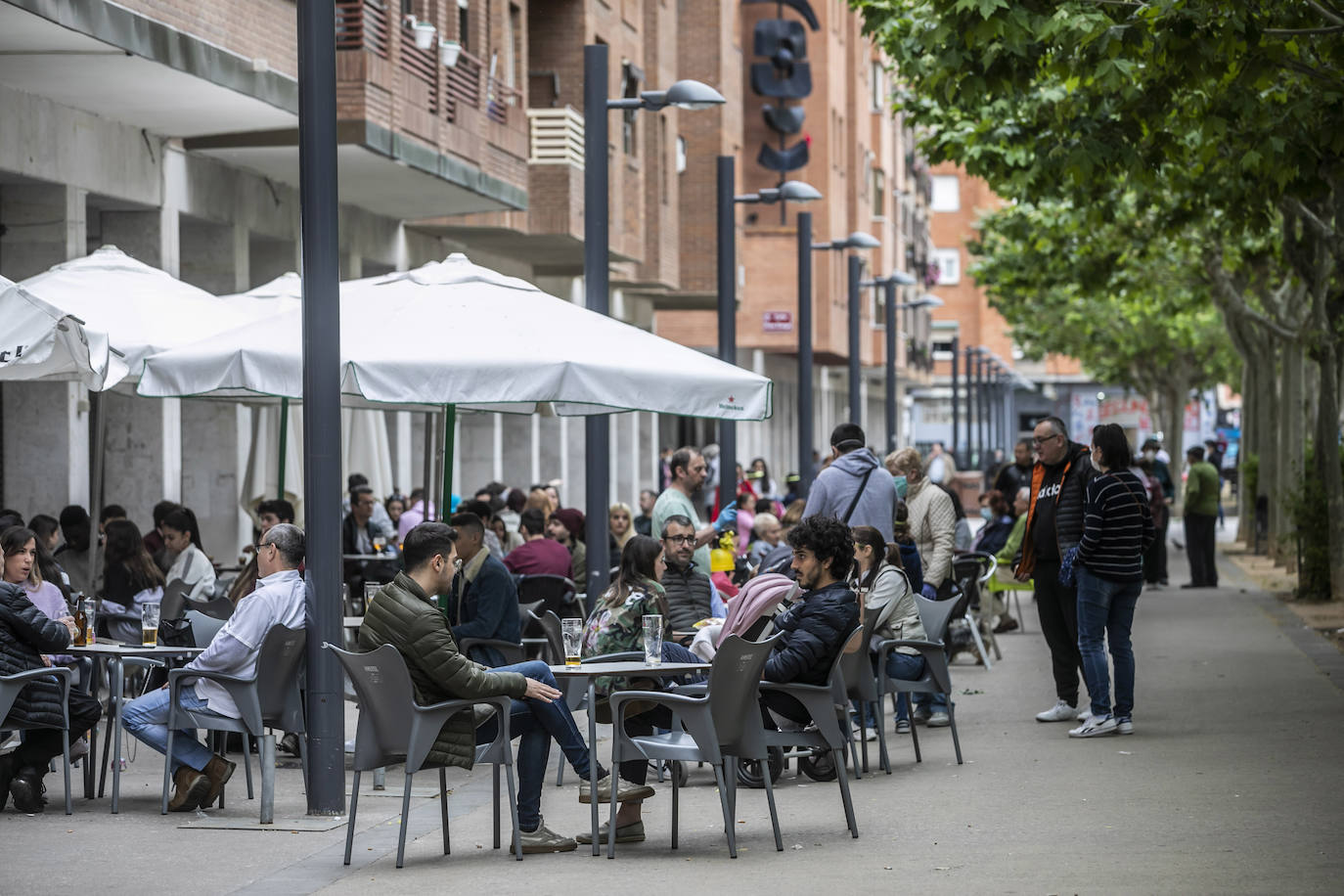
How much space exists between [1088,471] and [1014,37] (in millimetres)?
2823

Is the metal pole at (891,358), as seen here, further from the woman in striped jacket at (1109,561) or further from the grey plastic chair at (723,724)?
the grey plastic chair at (723,724)

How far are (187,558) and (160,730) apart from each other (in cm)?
344

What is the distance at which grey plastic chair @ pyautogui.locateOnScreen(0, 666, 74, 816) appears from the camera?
962cm

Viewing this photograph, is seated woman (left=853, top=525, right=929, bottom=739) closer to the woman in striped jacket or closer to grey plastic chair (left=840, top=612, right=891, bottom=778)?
grey plastic chair (left=840, top=612, right=891, bottom=778)

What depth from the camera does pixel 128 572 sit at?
41.8ft

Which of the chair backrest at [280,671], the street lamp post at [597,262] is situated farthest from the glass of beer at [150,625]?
the street lamp post at [597,262]

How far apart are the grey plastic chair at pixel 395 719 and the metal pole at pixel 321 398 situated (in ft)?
3.48

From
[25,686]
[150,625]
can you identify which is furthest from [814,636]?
[25,686]

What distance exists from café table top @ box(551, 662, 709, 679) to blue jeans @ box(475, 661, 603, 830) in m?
0.10

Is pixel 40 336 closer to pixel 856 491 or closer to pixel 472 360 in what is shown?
pixel 472 360

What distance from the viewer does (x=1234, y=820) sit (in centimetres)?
942

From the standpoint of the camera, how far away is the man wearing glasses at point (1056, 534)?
13.0 m

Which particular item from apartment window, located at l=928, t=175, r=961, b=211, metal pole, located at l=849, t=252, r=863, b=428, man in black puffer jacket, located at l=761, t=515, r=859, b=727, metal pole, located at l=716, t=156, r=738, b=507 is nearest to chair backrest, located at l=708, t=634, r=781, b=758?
man in black puffer jacket, located at l=761, t=515, r=859, b=727

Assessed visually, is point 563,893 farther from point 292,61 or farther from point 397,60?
point 397,60
